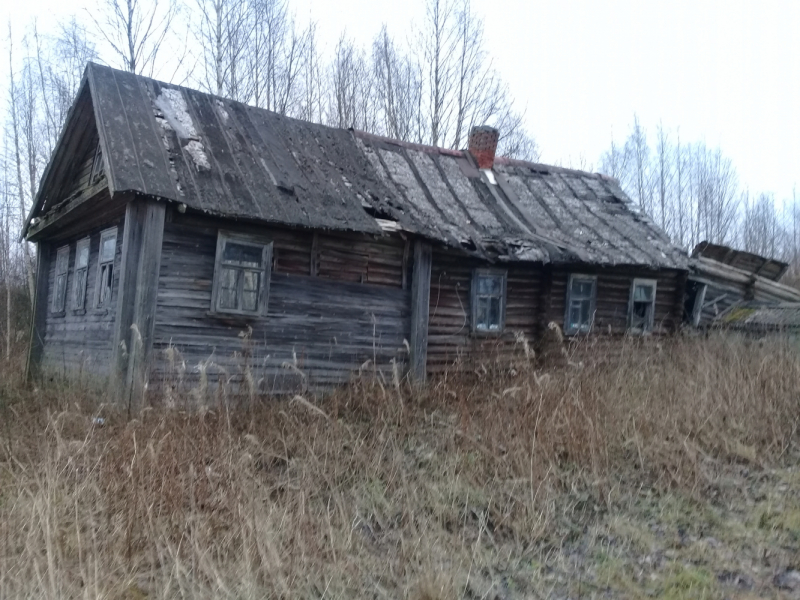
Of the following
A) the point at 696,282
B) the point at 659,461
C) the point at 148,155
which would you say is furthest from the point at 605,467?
the point at 696,282

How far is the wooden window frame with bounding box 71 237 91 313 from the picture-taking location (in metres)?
11.0

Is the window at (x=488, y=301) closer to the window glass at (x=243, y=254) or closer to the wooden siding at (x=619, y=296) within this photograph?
the wooden siding at (x=619, y=296)

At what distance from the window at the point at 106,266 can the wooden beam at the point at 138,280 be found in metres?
1.35

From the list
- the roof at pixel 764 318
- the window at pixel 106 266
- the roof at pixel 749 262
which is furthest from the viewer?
the roof at pixel 749 262

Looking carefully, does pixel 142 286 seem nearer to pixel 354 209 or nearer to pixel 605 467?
pixel 354 209

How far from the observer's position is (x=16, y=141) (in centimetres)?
2258

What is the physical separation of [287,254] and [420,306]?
2.51 metres

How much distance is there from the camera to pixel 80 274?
11.3 m

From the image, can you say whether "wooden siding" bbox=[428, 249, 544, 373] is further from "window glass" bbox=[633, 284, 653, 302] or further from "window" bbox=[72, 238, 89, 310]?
"window" bbox=[72, 238, 89, 310]

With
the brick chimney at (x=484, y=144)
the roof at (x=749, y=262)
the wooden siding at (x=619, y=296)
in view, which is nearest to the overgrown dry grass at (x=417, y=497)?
the wooden siding at (x=619, y=296)

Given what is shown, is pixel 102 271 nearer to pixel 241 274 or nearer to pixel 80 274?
pixel 80 274

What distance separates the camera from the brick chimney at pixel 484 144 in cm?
1502

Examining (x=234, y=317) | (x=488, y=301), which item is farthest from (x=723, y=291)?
(x=234, y=317)

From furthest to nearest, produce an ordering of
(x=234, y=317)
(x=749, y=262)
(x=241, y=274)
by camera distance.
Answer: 1. (x=749, y=262)
2. (x=241, y=274)
3. (x=234, y=317)
